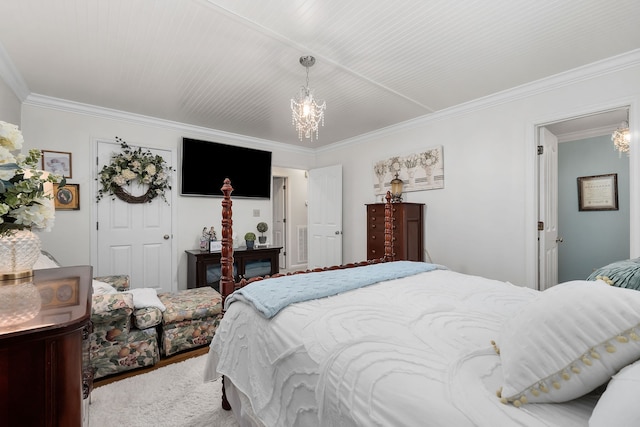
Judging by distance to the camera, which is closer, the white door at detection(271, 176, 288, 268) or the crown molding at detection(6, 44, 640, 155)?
the crown molding at detection(6, 44, 640, 155)

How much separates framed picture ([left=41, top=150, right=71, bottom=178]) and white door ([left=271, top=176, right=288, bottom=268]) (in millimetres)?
3901

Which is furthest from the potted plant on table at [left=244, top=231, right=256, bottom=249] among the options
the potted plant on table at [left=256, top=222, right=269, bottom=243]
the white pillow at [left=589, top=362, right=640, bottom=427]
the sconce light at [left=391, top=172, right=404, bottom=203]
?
the white pillow at [left=589, top=362, right=640, bottom=427]

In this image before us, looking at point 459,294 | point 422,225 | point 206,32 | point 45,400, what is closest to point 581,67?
point 422,225

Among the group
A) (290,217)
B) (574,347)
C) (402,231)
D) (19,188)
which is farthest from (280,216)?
(574,347)

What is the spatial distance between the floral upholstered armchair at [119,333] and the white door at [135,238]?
1488 mm

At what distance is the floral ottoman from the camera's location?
2369 mm

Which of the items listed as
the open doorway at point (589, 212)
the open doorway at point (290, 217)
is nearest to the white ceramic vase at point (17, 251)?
the open doorway at point (589, 212)

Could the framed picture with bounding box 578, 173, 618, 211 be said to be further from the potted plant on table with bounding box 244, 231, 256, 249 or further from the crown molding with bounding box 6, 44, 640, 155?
the potted plant on table with bounding box 244, 231, 256, 249

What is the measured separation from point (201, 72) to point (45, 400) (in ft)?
8.71

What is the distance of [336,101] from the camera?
3.28 meters

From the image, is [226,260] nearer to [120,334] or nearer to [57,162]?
[120,334]

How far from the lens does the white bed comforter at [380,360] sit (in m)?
0.68

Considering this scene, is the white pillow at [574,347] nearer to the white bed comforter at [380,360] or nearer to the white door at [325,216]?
the white bed comforter at [380,360]

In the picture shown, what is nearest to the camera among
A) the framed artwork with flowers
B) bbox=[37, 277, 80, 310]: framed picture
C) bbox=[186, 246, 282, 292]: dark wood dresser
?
bbox=[37, 277, 80, 310]: framed picture
